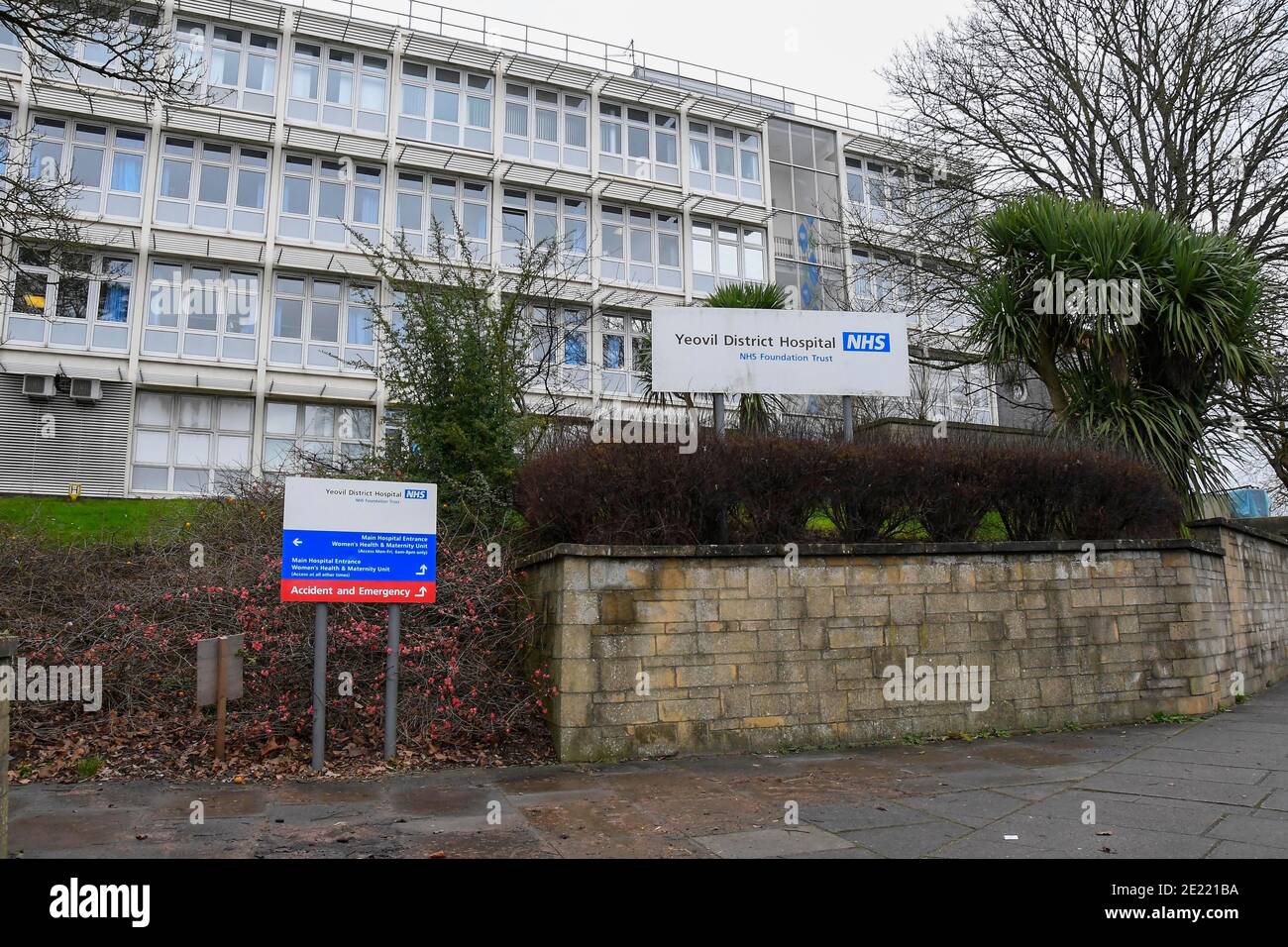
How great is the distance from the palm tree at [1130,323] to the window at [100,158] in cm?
2248

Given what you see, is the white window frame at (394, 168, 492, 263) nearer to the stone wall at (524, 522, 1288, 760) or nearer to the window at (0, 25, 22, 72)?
the window at (0, 25, 22, 72)

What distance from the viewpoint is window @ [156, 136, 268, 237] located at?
25812mm

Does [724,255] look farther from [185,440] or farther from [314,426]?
[185,440]

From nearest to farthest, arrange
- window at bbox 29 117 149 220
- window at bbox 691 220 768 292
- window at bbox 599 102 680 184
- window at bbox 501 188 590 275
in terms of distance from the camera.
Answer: window at bbox 29 117 149 220 < window at bbox 501 188 590 275 < window at bbox 599 102 680 184 < window at bbox 691 220 768 292

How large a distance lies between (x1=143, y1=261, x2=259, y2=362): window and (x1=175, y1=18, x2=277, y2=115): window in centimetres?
477

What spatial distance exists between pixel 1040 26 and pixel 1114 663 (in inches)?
483

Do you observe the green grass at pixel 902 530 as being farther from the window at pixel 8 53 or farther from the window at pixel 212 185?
the window at pixel 8 53

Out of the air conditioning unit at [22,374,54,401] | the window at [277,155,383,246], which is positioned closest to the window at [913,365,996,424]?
the window at [277,155,383,246]

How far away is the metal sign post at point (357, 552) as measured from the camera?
7391 millimetres

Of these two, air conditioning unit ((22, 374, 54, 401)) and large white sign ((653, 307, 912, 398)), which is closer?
large white sign ((653, 307, 912, 398))

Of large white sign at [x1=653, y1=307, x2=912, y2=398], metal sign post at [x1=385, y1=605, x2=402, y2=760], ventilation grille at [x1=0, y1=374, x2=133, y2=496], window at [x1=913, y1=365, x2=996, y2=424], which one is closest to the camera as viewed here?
metal sign post at [x1=385, y1=605, x2=402, y2=760]

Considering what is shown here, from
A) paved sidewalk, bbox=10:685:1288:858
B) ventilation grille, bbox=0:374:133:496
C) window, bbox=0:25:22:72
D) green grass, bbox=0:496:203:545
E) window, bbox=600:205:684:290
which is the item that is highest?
window, bbox=0:25:22:72

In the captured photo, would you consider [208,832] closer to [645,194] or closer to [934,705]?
[934,705]

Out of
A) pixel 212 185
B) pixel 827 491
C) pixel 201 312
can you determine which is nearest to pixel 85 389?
pixel 201 312
